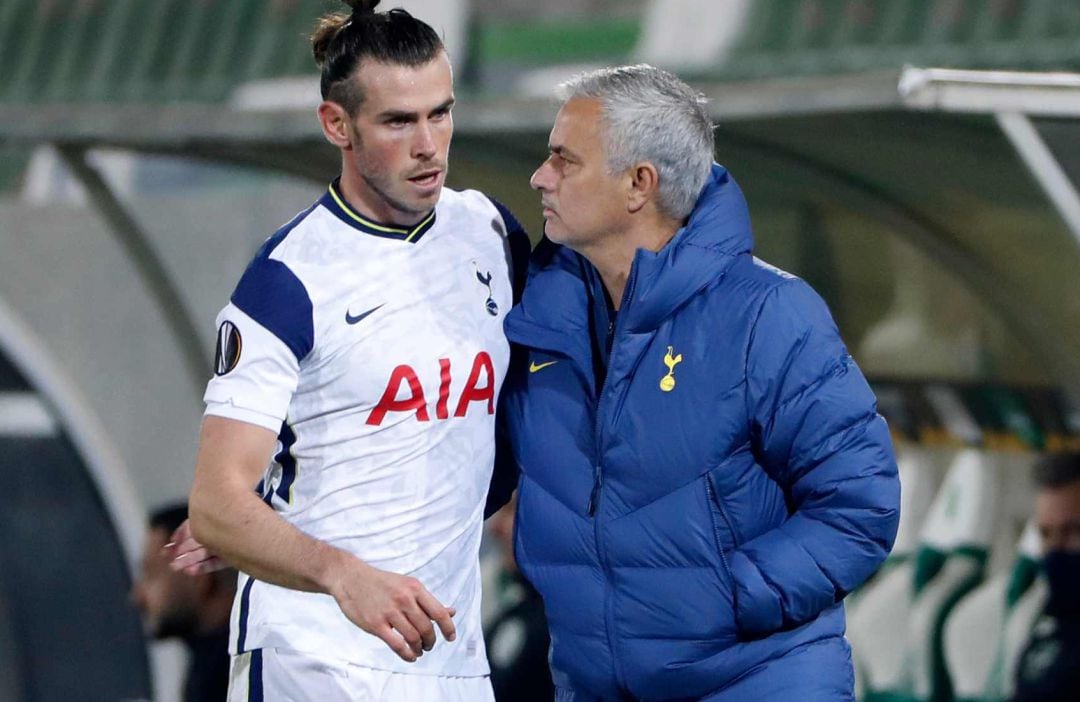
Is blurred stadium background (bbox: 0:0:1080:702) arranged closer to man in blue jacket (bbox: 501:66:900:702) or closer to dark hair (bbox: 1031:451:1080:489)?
dark hair (bbox: 1031:451:1080:489)

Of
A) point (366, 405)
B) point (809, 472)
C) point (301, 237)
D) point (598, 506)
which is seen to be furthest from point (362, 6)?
point (809, 472)

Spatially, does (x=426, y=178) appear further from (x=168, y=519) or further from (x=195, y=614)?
(x=168, y=519)

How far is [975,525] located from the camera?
5965 millimetres

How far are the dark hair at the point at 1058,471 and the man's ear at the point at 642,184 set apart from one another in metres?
2.46

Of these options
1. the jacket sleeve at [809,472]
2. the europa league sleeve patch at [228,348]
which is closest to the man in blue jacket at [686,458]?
the jacket sleeve at [809,472]

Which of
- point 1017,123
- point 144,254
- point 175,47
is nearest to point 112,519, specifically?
point 144,254

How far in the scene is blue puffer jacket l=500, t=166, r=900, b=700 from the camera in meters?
3.02

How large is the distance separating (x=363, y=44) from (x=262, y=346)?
491mm

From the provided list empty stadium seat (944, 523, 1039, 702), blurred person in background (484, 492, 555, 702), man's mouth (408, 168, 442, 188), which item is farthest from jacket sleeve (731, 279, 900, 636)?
empty stadium seat (944, 523, 1039, 702)

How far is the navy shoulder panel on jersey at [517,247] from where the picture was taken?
3.48 metres

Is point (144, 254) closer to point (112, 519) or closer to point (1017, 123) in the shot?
point (112, 519)

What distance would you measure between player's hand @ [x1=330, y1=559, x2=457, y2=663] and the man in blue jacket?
35 cm

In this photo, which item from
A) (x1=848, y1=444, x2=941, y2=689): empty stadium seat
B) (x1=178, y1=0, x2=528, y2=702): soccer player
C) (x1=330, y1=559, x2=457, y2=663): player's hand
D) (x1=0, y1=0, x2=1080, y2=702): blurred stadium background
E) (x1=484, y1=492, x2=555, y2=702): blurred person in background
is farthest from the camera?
(x1=848, y1=444, x2=941, y2=689): empty stadium seat

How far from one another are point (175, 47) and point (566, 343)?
10.1 metres
